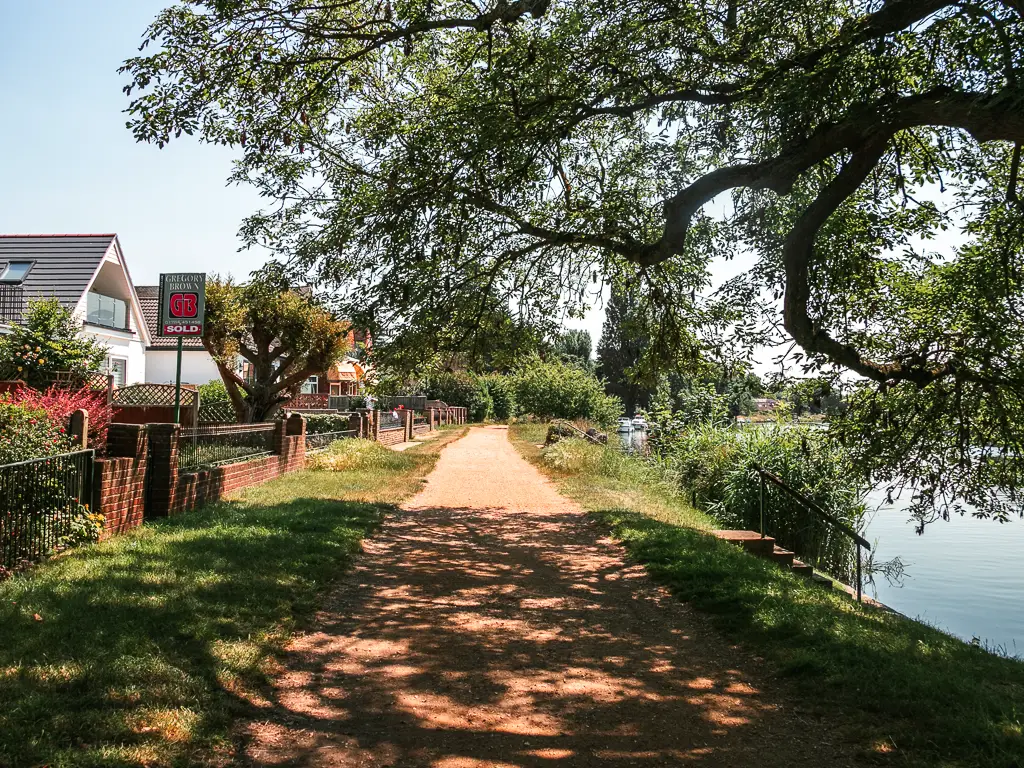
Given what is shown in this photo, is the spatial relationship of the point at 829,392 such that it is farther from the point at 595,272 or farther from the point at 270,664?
the point at 270,664

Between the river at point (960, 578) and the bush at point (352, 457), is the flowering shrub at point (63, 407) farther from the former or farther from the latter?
the river at point (960, 578)

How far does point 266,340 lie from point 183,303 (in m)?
10.9

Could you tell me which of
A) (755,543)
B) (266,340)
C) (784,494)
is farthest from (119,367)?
(755,543)

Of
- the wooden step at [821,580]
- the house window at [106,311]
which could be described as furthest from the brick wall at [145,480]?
the house window at [106,311]

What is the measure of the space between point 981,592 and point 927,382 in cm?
706

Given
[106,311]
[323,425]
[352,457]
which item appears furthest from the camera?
[106,311]

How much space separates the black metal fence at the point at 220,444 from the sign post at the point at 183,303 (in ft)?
2.64

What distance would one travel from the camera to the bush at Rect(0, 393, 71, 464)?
731cm

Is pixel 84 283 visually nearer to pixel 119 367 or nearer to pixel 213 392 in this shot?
pixel 119 367

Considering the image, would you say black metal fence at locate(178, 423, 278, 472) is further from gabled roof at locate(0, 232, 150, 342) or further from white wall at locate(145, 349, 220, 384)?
white wall at locate(145, 349, 220, 384)

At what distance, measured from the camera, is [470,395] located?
58.1 meters

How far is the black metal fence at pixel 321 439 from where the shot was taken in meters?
19.5

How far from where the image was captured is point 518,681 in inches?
209

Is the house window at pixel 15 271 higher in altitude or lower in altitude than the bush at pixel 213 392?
higher
